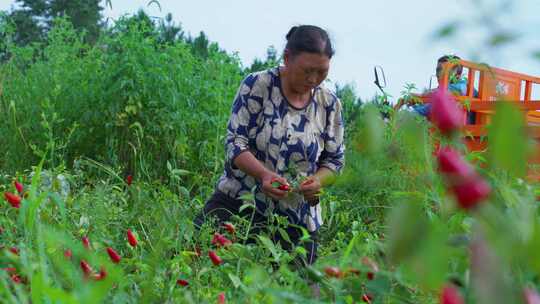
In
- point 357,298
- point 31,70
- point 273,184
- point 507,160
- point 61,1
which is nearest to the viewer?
point 507,160

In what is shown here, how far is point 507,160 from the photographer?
34cm

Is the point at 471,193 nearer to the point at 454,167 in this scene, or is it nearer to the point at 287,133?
the point at 454,167

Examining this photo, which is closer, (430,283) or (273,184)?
(430,283)

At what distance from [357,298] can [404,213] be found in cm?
83

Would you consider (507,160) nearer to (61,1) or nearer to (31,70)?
(31,70)

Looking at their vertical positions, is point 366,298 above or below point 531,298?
below

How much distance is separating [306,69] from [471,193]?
2395 mm

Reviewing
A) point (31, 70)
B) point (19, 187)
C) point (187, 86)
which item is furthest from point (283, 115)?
point (31, 70)

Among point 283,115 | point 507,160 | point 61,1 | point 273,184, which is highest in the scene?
point 61,1

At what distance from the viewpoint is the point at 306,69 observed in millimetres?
2760

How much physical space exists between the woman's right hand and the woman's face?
0.36 metres

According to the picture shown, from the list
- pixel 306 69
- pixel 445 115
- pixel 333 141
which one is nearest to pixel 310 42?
pixel 306 69

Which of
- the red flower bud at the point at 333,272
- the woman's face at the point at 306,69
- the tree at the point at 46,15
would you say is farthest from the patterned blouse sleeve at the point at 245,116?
the tree at the point at 46,15

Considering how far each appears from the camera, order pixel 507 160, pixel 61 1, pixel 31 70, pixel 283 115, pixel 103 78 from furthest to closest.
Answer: pixel 61 1
pixel 31 70
pixel 103 78
pixel 283 115
pixel 507 160
